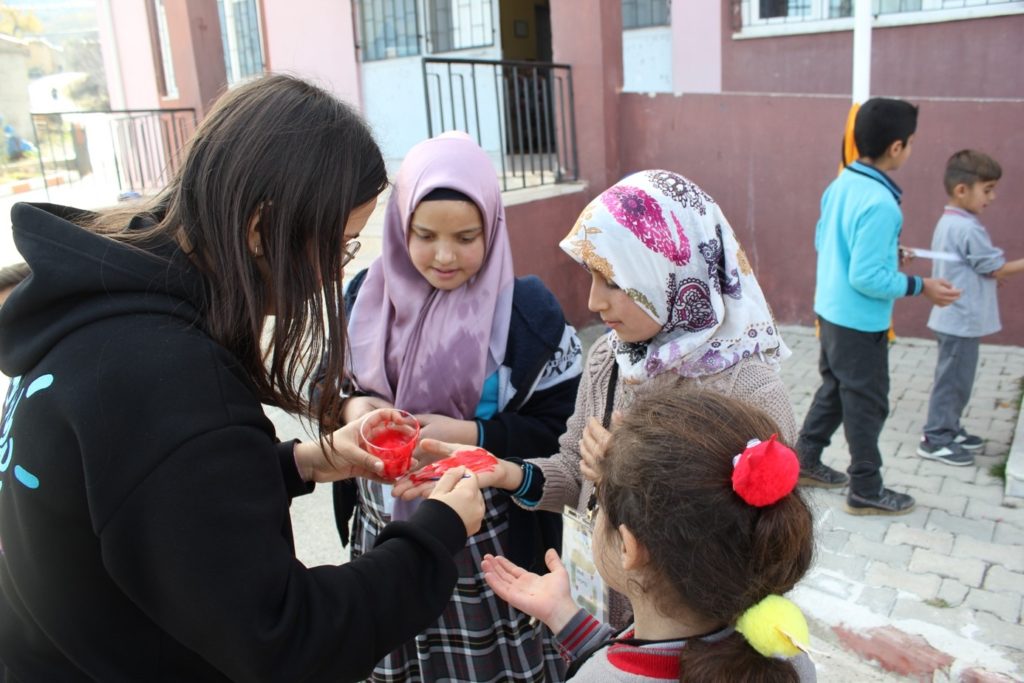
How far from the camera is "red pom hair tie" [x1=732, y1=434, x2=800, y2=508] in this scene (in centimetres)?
116

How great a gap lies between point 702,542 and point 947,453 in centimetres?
372

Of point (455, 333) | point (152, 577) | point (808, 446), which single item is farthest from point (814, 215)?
point (152, 577)

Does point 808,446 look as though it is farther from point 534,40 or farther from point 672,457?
point 534,40

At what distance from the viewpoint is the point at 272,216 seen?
3.76ft

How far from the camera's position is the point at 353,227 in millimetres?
1317

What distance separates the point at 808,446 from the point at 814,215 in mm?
2772

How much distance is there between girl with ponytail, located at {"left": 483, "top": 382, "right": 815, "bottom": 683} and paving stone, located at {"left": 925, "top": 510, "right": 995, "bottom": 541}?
2.70 metres

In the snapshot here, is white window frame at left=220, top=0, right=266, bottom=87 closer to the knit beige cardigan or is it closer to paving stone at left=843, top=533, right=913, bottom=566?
paving stone at left=843, top=533, right=913, bottom=566

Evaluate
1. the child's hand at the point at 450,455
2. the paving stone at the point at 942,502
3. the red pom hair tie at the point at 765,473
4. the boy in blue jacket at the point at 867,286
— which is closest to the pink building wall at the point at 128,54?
the boy in blue jacket at the point at 867,286

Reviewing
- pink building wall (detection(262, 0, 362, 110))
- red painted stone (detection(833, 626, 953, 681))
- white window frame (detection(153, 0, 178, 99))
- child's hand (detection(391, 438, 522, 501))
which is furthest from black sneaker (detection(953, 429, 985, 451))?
white window frame (detection(153, 0, 178, 99))

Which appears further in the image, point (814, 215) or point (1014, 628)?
point (814, 215)

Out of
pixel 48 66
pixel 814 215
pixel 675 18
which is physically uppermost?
pixel 48 66

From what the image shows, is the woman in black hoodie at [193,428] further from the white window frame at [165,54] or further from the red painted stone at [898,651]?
the white window frame at [165,54]

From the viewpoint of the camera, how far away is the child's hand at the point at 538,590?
1521 millimetres
